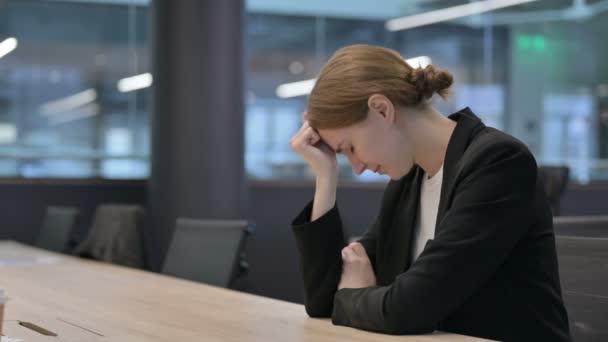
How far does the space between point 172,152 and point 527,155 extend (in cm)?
451

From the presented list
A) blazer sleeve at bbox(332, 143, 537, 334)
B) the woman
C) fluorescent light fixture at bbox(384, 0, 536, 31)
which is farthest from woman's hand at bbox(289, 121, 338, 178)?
fluorescent light fixture at bbox(384, 0, 536, 31)

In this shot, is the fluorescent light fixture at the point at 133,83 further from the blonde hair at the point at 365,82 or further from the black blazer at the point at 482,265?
the black blazer at the point at 482,265

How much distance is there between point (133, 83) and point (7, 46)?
106cm

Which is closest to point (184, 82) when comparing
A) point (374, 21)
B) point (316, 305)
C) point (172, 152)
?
point (172, 152)

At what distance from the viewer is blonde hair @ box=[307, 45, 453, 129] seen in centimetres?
184

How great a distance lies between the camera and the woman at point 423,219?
5.60 feet

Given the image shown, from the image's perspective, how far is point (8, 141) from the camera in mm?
7266

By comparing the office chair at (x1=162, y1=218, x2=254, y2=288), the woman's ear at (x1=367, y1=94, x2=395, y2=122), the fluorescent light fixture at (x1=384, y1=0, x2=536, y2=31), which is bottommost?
the office chair at (x1=162, y1=218, x2=254, y2=288)

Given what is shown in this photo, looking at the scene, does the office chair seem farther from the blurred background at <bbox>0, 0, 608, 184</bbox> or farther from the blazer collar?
the blurred background at <bbox>0, 0, 608, 184</bbox>

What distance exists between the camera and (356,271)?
81.4 inches

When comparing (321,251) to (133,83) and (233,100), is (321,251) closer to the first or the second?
(233,100)

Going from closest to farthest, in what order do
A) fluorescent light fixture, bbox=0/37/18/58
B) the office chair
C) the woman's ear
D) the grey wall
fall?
the woman's ear → the office chair → the grey wall → fluorescent light fixture, bbox=0/37/18/58

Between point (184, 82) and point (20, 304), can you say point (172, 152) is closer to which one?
point (184, 82)

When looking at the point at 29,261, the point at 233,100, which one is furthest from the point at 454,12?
the point at 29,261
